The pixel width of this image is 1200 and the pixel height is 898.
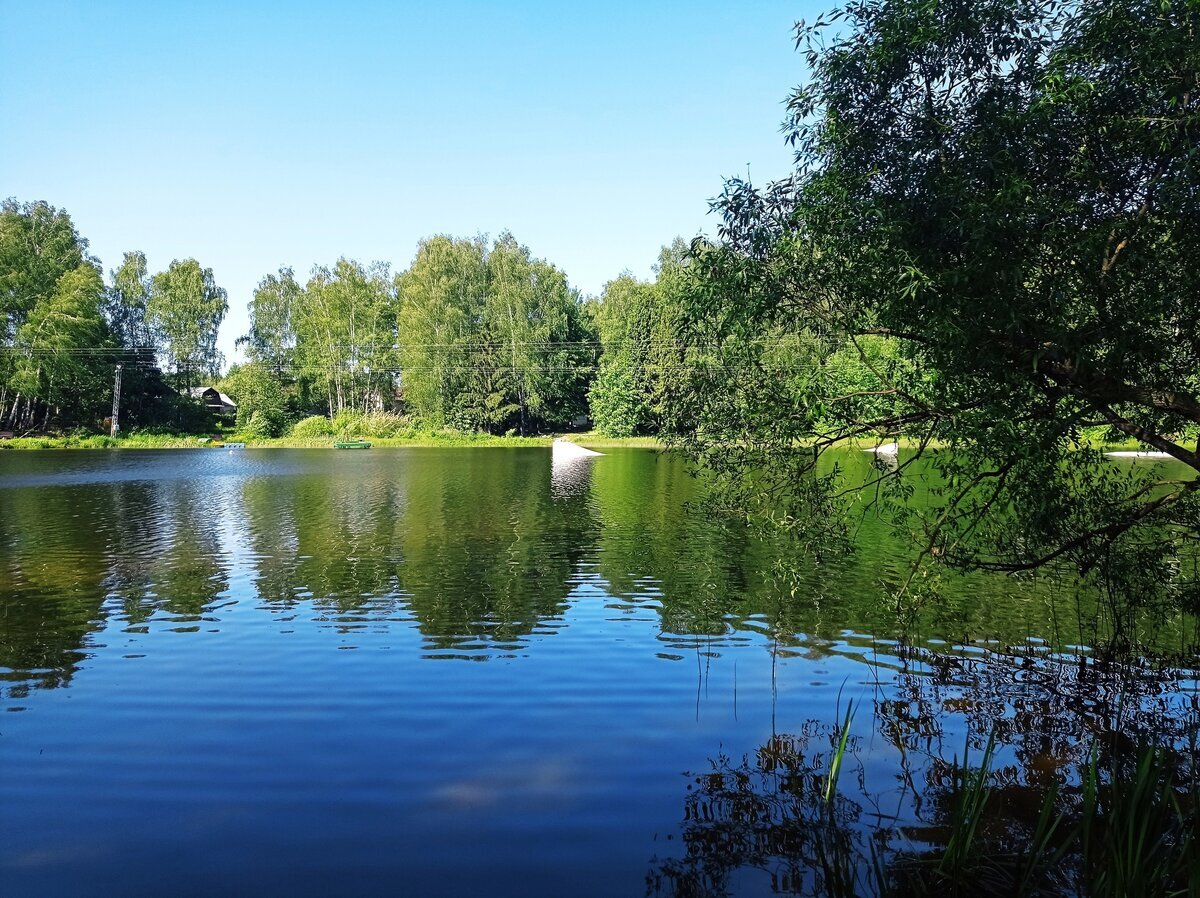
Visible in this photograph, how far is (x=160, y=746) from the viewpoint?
9.84 m

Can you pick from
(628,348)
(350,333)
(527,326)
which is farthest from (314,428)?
(628,348)

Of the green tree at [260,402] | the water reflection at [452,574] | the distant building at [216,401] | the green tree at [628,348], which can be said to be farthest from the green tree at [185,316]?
the water reflection at [452,574]

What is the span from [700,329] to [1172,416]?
18.6 feet

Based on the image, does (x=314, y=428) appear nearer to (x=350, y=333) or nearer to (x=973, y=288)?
(x=350, y=333)

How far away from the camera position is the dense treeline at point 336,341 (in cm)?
8712

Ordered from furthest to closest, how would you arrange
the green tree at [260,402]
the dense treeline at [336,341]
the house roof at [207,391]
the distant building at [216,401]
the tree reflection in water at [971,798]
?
1. the distant building at [216,401]
2. the house roof at [207,391]
3. the green tree at [260,402]
4. the dense treeline at [336,341]
5. the tree reflection in water at [971,798]

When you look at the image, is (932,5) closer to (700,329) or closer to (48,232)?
(700,329)

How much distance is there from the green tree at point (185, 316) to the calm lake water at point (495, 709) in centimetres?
9374

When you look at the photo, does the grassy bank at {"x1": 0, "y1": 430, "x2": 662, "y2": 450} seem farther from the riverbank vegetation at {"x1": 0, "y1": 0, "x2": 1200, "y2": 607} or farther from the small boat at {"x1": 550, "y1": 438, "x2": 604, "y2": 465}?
the riverbank vegetation at {"x1": 0, "y1": 0, "x2": 1200, "y2": 607}

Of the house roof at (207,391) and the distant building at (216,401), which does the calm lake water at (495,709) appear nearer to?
the house roof at (207,391)

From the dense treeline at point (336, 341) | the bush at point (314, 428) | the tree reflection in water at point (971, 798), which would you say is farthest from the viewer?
the bush at point (314, 428)

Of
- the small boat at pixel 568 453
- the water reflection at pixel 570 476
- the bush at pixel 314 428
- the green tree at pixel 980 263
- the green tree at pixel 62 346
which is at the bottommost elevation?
the water reflection at pixel 570 476

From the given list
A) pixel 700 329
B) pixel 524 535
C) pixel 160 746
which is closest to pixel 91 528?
pixel 524 535

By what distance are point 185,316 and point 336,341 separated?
67.9 ft
